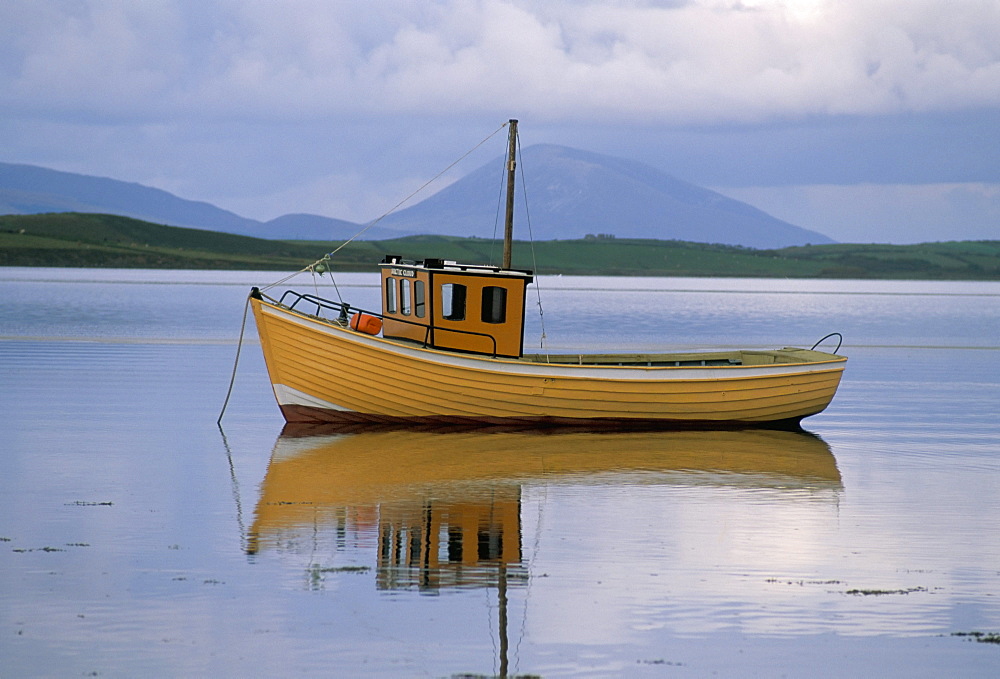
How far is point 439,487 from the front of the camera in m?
16.9

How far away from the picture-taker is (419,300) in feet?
78.3

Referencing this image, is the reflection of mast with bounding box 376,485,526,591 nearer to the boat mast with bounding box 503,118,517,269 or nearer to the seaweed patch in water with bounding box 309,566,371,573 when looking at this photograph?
the seaweed patch in water with bounding box 309,566,371,573

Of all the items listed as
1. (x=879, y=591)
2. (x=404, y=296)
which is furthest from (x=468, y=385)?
(x=879, y=591)

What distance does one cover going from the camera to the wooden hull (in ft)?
74.9

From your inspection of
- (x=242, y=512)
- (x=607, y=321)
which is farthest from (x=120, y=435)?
(x=607, y=321)

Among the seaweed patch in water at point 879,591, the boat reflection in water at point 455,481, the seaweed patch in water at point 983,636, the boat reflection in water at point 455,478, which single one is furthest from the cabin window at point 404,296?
the seaweed patch in water at point 983,636

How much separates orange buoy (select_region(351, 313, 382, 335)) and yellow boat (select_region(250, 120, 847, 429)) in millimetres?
19

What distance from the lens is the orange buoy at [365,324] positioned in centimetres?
2397

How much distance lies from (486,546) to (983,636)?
16.9ft

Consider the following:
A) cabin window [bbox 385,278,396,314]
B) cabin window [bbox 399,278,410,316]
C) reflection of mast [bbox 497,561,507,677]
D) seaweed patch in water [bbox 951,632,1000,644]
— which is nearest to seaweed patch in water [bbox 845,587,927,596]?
seaweed patch in water [bbox 951,632,1000,644]

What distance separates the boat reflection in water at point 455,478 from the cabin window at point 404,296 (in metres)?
2.67

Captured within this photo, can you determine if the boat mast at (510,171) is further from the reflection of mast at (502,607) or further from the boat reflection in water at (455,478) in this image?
the reflection of mast at (502,607)

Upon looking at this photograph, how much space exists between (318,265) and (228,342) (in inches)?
860

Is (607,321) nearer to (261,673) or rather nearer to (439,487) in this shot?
(439,487)
